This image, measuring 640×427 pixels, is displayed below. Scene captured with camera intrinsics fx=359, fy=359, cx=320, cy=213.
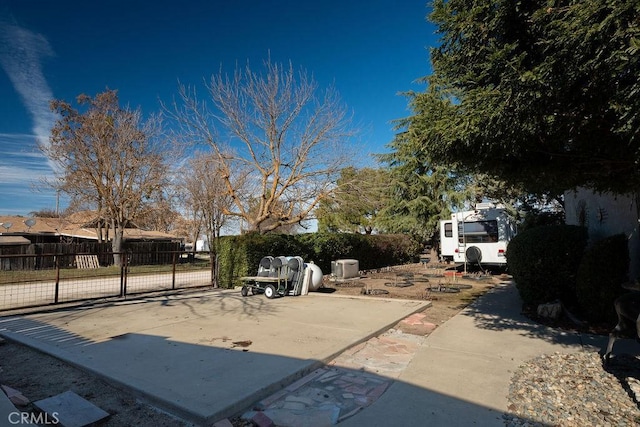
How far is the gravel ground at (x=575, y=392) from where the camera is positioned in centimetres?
296

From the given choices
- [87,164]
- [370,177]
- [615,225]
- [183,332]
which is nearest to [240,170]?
[370,177]

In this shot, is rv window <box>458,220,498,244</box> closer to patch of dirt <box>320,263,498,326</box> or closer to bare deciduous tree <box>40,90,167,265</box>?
patch of dirt <box>320,263,498,326</box>

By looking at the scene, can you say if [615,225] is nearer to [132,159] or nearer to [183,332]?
[183,332]

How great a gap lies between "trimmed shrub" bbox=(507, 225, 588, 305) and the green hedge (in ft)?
23.5

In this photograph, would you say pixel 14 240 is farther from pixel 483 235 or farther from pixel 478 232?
pixel 483 235

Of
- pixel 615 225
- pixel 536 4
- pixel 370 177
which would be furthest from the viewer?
pixel 370 177

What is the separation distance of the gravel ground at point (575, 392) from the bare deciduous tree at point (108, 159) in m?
20.5

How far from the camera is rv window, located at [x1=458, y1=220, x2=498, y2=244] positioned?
1528 cm

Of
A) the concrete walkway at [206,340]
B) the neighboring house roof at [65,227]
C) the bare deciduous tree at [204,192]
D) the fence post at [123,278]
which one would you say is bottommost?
the concrete walkway at [206,340]

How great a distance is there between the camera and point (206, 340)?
5.21m

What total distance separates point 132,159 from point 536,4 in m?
20.6

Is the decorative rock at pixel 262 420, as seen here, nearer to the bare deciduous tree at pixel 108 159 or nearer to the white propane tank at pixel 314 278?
the white propane tank at pixel 314 278

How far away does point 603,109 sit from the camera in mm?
3314

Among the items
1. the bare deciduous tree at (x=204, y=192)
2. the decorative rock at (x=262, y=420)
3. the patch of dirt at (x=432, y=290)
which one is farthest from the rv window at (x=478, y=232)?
the decorative rock at (x=262, y=420)
